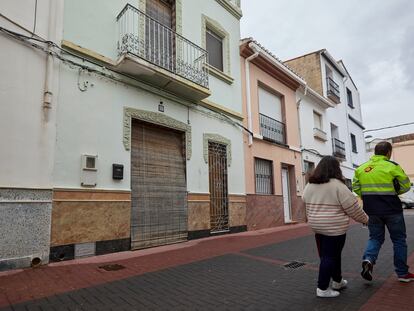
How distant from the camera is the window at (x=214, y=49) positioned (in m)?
9.98

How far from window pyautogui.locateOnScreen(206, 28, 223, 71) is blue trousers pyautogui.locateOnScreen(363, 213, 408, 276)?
23.3 ft

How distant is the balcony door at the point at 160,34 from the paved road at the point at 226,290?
4.69 metres

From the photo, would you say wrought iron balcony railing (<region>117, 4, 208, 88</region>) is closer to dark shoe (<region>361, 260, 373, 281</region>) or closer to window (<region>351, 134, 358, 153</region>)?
dark shoe (<region>361, 260, 373, 281</region>)

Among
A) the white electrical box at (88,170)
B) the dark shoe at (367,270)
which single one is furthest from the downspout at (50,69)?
the dark shoe at (367,270)

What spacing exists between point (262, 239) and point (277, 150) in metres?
4.83

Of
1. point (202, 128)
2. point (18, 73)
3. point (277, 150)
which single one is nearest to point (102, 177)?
point (18, 73)

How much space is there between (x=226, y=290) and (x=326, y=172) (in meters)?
1.82

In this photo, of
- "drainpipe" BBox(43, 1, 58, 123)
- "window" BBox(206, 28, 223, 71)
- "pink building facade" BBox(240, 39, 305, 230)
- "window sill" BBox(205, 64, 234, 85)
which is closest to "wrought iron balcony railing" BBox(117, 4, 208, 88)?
"window sill" BBox(205, 64, 234, 85)

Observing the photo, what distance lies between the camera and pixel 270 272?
15.8ft

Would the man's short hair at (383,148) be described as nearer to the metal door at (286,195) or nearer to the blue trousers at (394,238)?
the blue trousers at (394,238)

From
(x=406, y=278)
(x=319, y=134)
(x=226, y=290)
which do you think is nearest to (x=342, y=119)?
(x=319, y=134)

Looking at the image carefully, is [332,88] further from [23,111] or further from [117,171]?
[23,111]

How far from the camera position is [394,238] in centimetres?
400

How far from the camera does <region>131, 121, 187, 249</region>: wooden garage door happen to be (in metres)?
7.10
